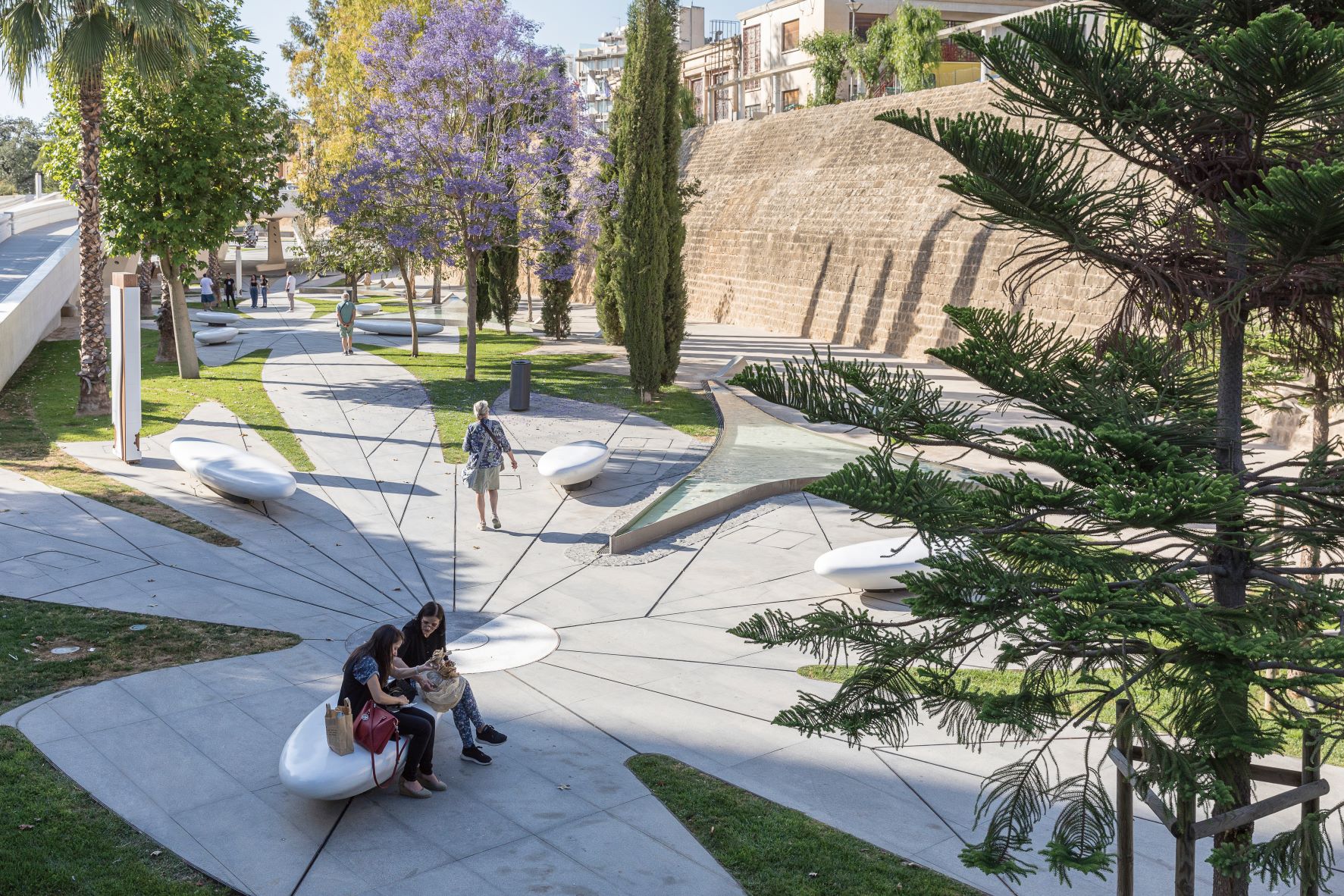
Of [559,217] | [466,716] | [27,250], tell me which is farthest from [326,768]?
[27,250]

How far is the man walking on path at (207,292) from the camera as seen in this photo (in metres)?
36.7

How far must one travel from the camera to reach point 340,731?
21.6 ft

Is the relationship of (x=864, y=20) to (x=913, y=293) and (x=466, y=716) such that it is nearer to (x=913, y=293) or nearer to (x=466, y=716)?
(x=913, y=293)

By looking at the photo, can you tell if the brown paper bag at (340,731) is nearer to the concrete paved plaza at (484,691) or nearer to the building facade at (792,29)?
the concrete paved plaza at (484,691)

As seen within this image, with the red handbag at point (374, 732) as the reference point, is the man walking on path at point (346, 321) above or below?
above

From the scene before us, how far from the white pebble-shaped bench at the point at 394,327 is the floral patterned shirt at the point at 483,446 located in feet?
56.6

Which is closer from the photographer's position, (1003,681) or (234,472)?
(1003,681)

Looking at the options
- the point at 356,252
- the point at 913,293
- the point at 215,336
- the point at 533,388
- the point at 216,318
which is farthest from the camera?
the point at 216,318

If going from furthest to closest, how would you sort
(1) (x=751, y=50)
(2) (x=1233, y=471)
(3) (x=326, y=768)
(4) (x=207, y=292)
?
1. (1) (x=751, y=50)
2. (4) (x=207, y=292)
3. (3) (x=326, y=768)
4. (2) (x=1233, y=471)

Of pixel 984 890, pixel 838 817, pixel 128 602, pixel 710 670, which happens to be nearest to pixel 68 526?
pixel 128 602

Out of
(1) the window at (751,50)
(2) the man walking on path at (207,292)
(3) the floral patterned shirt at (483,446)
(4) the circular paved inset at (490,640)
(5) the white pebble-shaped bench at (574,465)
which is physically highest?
(1) the window at (751,50)

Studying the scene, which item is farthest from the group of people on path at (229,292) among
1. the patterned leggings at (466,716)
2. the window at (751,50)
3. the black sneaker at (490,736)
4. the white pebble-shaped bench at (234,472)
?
the patterned leggings at (466,716)

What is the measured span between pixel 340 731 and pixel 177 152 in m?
16.8

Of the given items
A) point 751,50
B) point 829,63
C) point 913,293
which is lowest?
point 913,293
